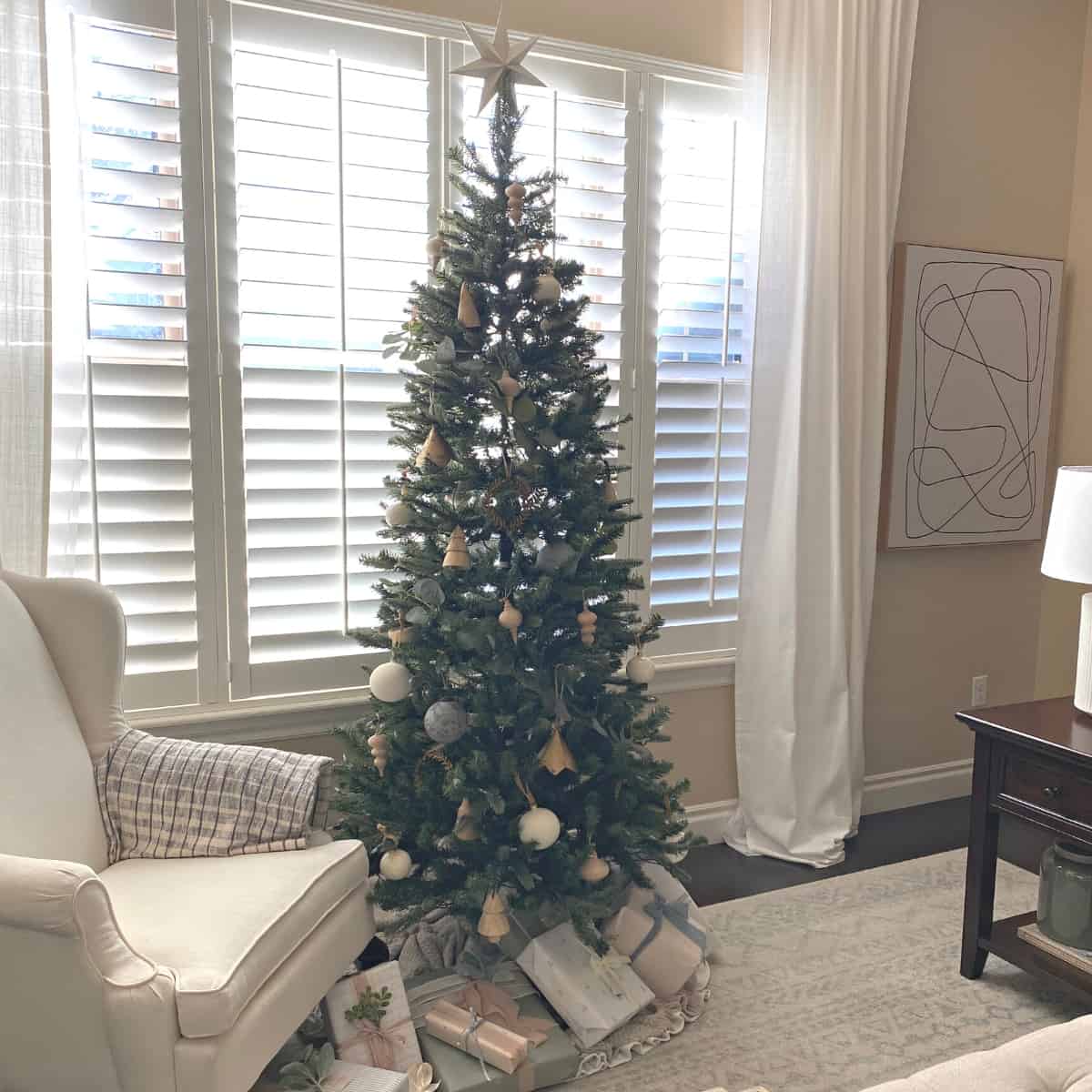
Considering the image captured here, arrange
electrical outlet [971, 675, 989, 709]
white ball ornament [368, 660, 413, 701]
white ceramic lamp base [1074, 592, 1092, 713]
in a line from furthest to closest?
electrical outlet [971, 675, 989, 709] < white ceramic lamp base [1074, 592, 1092, 713] < white ball ornament [368, 660, 413, 701]

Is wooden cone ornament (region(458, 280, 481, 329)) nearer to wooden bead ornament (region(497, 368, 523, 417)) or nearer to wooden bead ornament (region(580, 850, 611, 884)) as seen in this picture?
wooden bead ornament (region(497, 368, 523, 417))

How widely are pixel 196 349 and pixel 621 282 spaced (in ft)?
4.07

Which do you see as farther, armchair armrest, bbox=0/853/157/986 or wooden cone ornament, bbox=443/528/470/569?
wooden cone ornament, bbox=443/528/470/569

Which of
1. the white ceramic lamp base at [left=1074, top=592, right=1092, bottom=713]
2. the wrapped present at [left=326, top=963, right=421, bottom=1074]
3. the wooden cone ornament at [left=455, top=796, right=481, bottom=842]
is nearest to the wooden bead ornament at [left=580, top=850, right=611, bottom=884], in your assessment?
the wooden cone ornament at [left=455, top=796, right=481, bottom=842]

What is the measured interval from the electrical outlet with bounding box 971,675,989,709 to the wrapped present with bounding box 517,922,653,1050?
212cm

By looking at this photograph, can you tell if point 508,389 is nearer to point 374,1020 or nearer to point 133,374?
point 133,374

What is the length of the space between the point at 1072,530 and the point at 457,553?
141 cm

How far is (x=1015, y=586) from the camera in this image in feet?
12.9

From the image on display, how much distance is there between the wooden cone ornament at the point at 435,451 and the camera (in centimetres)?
229

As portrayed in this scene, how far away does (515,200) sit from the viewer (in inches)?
89.6

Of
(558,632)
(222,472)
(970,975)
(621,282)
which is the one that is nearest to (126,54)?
(222,472)

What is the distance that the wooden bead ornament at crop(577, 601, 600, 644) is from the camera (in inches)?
90.4

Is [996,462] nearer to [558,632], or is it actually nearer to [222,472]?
[558,632]

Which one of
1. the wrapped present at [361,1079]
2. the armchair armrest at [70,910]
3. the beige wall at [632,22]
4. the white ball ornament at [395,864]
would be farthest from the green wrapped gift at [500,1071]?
the beige wall at [632,22]
